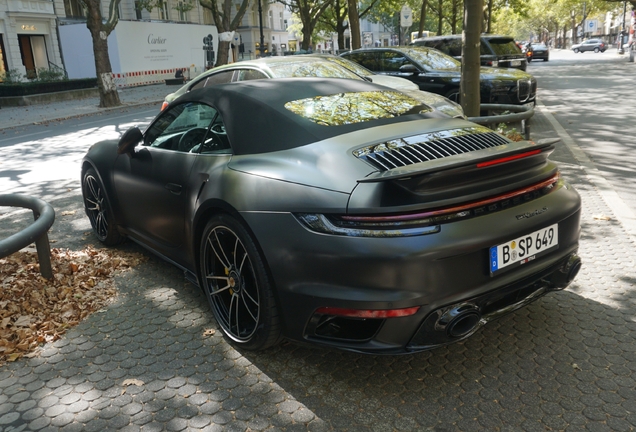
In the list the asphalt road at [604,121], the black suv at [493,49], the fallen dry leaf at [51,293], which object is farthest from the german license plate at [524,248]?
the black suv at [493,49]

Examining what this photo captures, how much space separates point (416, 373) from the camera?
313 cm

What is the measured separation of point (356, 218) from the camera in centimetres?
272

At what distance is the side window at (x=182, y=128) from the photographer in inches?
154

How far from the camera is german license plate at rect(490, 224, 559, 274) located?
2.85 m

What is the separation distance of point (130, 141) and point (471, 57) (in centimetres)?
542

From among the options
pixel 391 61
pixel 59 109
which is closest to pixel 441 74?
pixel 391 61

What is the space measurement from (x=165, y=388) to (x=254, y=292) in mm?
666

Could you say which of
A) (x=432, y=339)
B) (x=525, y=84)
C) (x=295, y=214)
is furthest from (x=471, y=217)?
(x=525, y=84)

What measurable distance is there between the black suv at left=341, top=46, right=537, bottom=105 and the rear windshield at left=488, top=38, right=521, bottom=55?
152 inches

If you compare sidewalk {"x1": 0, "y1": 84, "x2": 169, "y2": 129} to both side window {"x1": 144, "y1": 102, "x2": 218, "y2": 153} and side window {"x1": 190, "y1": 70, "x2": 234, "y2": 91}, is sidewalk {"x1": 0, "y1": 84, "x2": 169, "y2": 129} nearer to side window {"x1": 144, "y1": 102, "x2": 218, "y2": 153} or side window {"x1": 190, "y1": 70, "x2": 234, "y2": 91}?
side window {"x1": 190, "y1": 70, "x2": 234, "y2": 91}

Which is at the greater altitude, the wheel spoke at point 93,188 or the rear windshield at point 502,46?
the rear windshield at point 502,46

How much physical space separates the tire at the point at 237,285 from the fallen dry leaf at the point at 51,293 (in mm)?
1069

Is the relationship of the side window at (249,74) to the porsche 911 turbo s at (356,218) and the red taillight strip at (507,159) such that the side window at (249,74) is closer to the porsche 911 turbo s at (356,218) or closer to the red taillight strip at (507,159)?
the porsche 911 turbo s at (356,218)

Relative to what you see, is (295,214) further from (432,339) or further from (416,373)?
(416,373)
